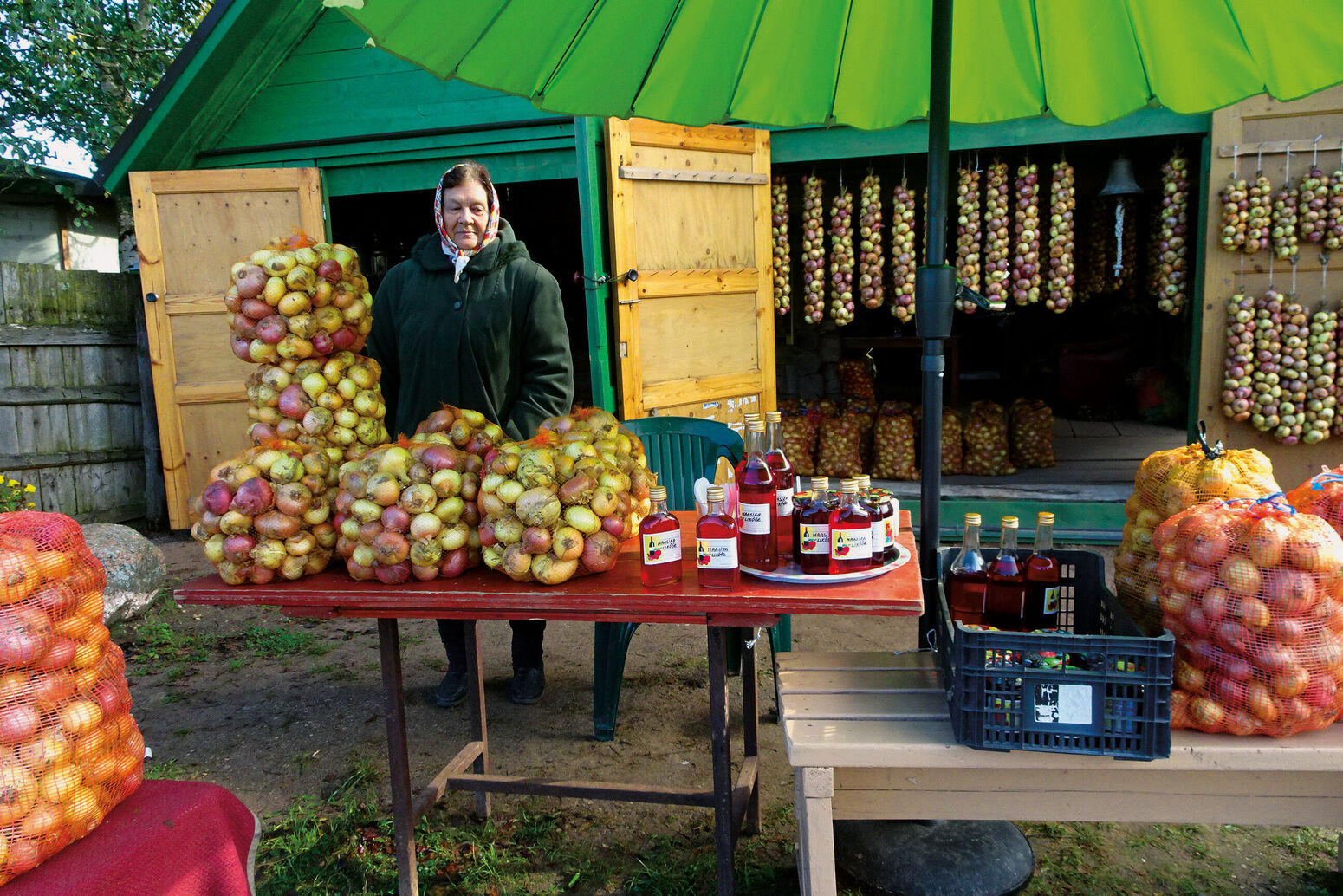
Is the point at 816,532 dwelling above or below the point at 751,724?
above

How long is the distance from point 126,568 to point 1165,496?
482 centimetres

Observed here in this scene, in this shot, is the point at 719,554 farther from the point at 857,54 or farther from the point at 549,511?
the point at 857,54

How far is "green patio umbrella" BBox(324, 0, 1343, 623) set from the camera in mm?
2098

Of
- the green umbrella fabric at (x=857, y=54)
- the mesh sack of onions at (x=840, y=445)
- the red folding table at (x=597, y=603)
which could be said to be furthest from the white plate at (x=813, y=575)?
the mesh sack of onions at (x=840, y=445)

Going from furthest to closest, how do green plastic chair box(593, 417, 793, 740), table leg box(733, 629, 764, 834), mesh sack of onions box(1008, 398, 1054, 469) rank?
mesh sack of onions box(1008, 398, 1054, 469), green plastic chair box(593, 417, 793, 740), table leg box(733, 629, 764, 834)

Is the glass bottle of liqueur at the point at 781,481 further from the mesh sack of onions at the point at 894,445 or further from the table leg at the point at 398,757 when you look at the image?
the mesh sack of onions at the point at 894,445

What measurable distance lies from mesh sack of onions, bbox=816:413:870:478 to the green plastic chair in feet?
9.04

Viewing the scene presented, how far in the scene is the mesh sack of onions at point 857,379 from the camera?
23.2ft

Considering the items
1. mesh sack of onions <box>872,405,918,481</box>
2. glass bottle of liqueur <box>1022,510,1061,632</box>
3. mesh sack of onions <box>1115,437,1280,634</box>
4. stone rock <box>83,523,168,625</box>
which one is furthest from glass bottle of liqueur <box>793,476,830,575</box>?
mesh sack of onions <box>872,405,918,481</box>

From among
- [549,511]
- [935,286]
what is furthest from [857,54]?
[549,511]

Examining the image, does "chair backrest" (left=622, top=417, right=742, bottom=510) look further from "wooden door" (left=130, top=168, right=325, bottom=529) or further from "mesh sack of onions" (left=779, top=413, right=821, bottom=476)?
"wooden door" (left=130, top=168, right=325, bottom=529)

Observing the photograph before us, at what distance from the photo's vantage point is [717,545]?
182 cm

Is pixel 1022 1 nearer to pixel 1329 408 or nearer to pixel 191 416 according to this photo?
pixel 1329 408

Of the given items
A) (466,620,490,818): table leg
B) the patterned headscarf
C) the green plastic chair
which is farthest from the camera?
the green plastic chair
